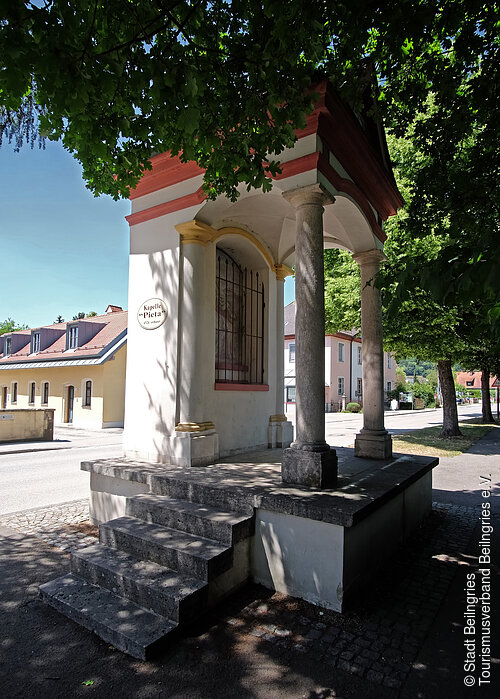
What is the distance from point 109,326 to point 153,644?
2387cm

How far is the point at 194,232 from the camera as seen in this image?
5.82 m

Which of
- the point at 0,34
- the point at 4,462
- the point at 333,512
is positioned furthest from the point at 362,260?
the point at 4,462

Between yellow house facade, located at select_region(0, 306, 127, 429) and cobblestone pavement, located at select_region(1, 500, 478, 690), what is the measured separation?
17.3 metres

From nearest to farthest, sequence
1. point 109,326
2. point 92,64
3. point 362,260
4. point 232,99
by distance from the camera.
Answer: point 92,64 → point 232,99 → point 362,260 → point 109,326

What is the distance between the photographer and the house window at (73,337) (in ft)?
80.6

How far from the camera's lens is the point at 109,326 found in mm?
25234

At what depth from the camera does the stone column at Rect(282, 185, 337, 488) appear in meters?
4.41

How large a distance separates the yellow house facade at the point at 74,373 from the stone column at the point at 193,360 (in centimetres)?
1623

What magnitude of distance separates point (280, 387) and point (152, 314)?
2.91 meters

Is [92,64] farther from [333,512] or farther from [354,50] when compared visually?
[333,512]

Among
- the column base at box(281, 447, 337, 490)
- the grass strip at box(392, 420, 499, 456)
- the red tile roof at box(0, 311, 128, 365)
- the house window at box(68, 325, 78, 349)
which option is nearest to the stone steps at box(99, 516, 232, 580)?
the column base at box(281, 447, 337, 490)

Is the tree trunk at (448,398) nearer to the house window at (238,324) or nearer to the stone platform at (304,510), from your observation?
the house window at (238,324)

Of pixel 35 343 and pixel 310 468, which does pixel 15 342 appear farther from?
pixel 310 468

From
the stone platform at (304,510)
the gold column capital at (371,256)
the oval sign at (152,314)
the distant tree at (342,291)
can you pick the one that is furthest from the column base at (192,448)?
the distant tree at (342,291)
